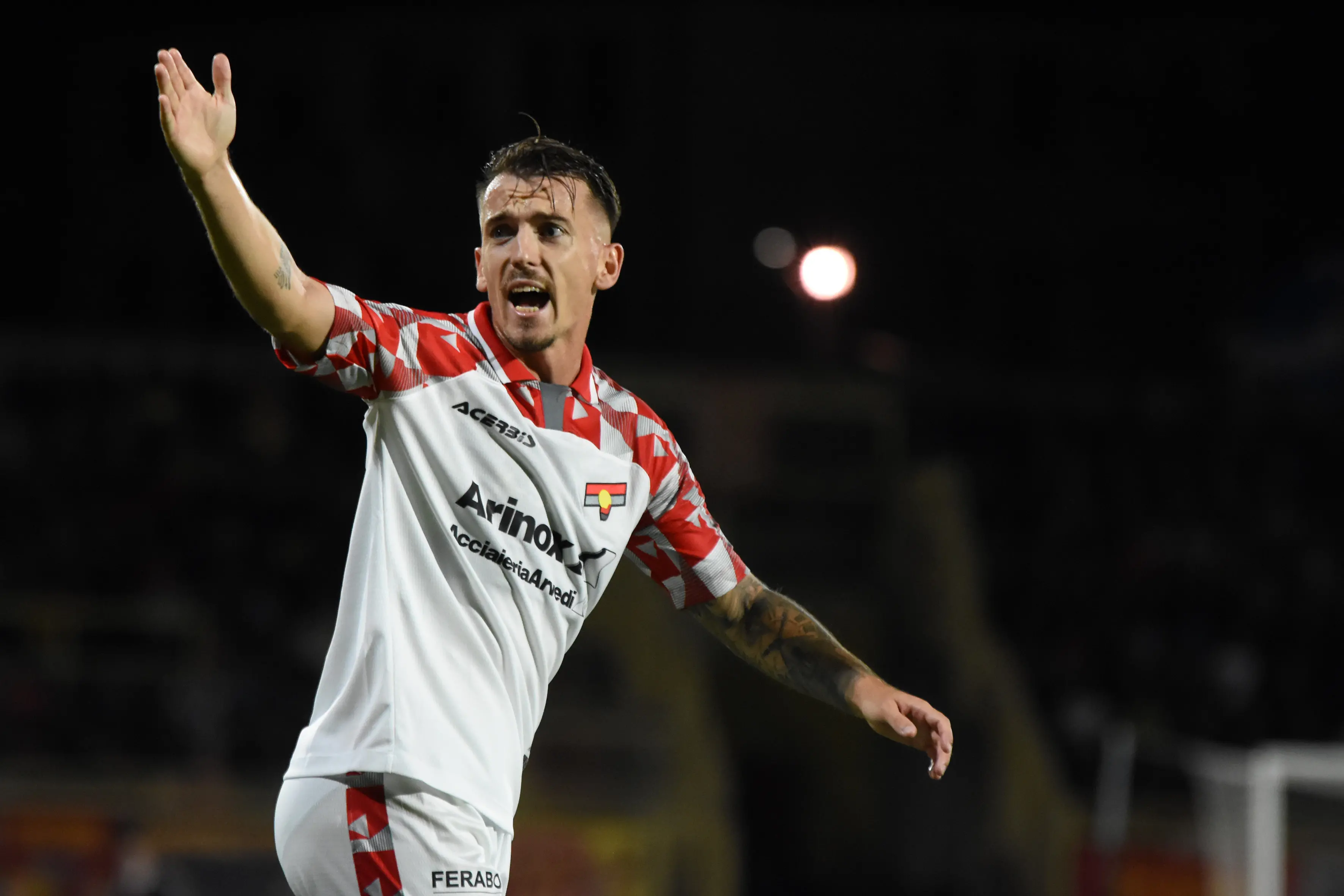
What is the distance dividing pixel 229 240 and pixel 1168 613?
1203 cm

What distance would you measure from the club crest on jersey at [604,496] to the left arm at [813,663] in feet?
1.53

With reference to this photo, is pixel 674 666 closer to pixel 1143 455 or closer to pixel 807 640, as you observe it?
pixel 1143 455

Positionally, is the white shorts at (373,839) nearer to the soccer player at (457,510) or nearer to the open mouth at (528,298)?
the soccer player at (457,510)

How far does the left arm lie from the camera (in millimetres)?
2902

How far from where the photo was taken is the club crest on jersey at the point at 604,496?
9.25ft

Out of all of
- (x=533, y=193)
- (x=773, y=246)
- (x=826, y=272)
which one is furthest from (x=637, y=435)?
(x=773, y=246)

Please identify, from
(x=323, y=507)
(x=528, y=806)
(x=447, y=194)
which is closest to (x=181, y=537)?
(x=323, y=507)

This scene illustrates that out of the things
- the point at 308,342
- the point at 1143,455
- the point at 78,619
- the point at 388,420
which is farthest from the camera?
the point at 1143,455

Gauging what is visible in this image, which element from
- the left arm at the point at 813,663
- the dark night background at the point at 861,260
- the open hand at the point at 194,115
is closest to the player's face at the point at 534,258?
the open hand at the point at 194,115

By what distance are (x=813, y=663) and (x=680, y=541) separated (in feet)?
1.26

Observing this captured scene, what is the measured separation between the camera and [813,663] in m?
3.13

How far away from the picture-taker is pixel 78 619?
10.5m

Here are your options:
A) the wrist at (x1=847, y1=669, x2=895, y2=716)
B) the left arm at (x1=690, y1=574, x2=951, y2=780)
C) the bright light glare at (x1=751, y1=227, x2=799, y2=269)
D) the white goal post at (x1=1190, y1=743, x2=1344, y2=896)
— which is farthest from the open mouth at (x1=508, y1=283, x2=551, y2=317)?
the bright light glare at (x1=751, y1=227, x2=799, y2=269)

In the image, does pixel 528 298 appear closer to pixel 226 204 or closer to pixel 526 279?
pixel 526 279
